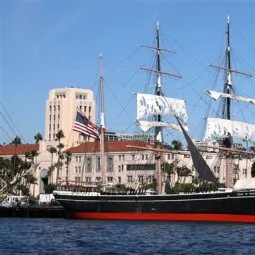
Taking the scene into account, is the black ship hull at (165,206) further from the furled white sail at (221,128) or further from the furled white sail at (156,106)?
the furled white sail at (156,106)

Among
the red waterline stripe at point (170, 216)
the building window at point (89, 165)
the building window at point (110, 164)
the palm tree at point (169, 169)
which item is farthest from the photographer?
the building window at point (110, 164)

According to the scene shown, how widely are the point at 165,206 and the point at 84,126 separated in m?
14.8

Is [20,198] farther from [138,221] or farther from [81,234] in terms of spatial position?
[81,234]

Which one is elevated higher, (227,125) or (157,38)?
(157,38)

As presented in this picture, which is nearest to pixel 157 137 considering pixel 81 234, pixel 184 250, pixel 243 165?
pixel 81 234

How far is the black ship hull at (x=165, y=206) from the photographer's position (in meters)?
80.2

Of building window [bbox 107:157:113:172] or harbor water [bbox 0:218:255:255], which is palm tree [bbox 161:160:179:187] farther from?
harbor water [bbox 0:218:255:255]

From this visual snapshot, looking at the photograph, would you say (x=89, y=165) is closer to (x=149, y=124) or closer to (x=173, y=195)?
(x=149, y=124)

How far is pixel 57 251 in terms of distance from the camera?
44938mm

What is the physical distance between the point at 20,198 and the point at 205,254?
316ft

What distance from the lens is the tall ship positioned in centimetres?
8100

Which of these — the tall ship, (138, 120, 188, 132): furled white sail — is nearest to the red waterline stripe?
the tall ship

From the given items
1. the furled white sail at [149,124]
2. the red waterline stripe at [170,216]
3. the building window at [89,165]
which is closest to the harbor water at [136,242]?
the red waterline stripe at [170,216]

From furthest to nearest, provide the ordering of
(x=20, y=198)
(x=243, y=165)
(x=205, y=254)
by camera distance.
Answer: (x=243, y=165), (x=20, y=198), (x=205, y=254)
